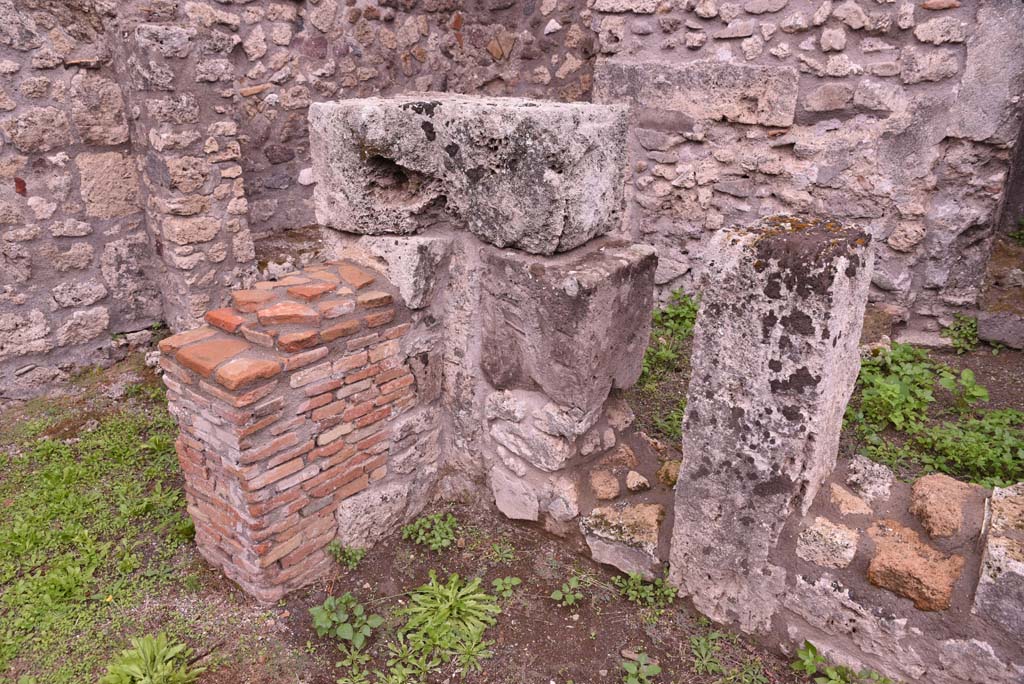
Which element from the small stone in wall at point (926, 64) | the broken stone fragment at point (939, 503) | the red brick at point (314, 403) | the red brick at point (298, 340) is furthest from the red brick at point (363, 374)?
the small stone in wall at point (926, 64)

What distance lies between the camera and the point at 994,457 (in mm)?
2840

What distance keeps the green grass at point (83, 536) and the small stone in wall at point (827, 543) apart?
100 inches

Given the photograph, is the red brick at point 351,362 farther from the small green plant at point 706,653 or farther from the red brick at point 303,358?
the small green plant at point 706,653

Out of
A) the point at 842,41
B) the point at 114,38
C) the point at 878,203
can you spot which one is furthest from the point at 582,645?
the point at 114,38

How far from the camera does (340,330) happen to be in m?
2.72

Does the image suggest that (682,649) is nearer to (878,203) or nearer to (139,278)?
(878,203)

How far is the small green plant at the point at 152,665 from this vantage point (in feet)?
7.63

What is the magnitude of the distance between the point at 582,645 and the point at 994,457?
6.31ft

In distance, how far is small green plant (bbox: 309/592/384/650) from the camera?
255 centimetres

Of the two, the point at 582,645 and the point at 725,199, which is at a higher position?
the point at 725,199

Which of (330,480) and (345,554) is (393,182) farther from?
(345,554)

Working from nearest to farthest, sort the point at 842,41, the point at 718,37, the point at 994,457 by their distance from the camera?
the point at 994,457
the point at 842,41
the point at 718,37

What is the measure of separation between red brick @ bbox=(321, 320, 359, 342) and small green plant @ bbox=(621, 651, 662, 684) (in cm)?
163

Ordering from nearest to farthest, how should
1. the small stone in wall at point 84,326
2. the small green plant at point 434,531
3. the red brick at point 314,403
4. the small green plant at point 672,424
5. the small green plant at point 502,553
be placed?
1. the red brick at point 314,403
2. the small green plant at point 502,553
3. the small green plant at point 434,531
4. the small green plant at point 672,424
5. the small stone in wall at point 84,326
